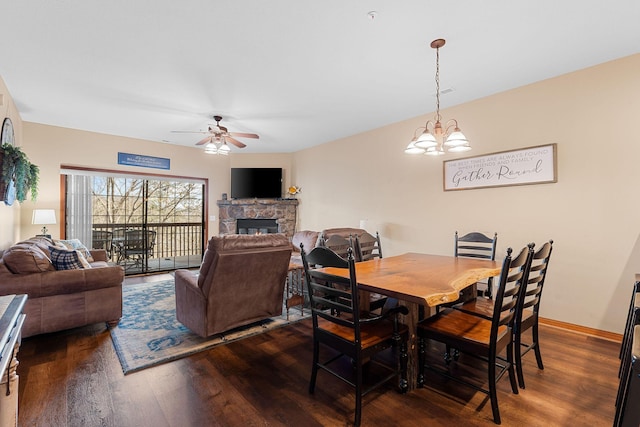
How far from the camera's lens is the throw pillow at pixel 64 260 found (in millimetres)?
3025

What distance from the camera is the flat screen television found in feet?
23.4

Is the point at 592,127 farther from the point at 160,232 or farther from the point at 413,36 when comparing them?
the point at 160,232

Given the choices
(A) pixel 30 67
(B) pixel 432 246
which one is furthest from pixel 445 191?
(A) pixel 30 67

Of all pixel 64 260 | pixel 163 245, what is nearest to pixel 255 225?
pixel 163 245

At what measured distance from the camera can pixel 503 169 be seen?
371 cm

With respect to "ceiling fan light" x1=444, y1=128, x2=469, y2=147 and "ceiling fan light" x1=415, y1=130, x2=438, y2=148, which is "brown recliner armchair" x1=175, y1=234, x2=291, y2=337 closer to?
"ceiling fan light" x1=415, y1=130, x2=438, y2=148

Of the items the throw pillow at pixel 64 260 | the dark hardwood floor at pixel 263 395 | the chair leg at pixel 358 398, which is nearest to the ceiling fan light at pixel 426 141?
the chair leg at pixel 358 398

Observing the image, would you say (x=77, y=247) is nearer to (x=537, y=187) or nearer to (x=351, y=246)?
(x=351, y=246)

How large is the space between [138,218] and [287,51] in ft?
18.8

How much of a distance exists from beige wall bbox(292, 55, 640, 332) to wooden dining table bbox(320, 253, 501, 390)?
1.32 m

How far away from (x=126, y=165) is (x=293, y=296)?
445cm

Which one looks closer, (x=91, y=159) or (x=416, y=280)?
(x=416, y=280)

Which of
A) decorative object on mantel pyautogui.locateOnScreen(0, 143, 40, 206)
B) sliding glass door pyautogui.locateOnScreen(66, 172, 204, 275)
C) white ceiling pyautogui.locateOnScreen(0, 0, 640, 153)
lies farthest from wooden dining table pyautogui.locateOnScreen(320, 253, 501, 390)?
sliding glass door pyautogui.locateOnScreen(66, 172, 204, 275)

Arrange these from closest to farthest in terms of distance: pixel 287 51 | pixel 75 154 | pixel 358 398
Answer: pixel 358 398 → pixel 287 51 → pixel 75 154
